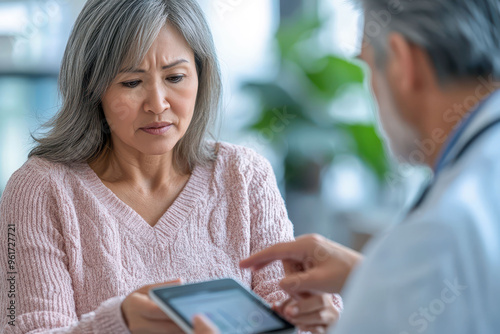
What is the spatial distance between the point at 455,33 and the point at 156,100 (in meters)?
0.77

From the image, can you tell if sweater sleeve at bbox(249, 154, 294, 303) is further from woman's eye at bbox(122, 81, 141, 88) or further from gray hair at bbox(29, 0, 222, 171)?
woman's eye at bbox(122, 81, 141, 88)

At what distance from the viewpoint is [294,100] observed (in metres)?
2.55

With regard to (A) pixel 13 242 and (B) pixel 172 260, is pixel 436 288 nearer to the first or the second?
(B) pixel 172 260

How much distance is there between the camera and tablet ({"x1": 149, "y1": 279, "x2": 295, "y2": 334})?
965 mm

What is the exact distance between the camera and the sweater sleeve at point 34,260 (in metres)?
1.33

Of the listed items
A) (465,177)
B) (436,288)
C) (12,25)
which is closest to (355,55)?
(465,177)

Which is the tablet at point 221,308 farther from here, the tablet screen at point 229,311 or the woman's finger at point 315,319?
the woman's finger at point 315,319

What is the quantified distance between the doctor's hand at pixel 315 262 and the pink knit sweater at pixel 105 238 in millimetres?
322

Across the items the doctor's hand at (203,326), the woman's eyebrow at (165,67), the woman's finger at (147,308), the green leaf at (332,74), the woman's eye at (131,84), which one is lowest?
the woman's finger at (147,308)

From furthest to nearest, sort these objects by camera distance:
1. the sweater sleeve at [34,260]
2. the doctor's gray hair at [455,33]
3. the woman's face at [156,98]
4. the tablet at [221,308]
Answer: the woman's face at [156,98] < the sweater sleeve at [34,260] < the tablet at [221,308] < the doctor's gray hair at [455,33]

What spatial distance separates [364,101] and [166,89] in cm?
143

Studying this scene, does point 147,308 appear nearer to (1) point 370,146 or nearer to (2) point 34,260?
(2) point 34,260

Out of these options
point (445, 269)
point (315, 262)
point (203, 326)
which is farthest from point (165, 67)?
point (445, 269)

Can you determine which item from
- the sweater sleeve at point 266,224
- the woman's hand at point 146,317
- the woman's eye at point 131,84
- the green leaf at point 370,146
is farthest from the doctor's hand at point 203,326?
the green leaf at point 370,146
